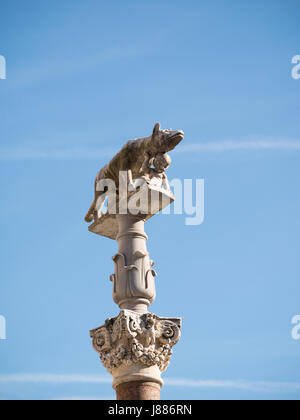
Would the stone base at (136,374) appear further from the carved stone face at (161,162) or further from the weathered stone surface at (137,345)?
the carved stone face at (161,162)

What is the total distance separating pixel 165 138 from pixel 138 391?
5.15 meters

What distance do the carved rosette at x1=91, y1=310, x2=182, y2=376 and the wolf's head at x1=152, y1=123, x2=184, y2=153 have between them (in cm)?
351

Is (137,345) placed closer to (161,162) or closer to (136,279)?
(136,279)

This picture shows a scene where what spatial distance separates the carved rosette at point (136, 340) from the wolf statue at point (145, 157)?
2.98 m

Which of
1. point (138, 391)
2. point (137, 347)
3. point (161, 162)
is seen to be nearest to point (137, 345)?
point (137, 347)

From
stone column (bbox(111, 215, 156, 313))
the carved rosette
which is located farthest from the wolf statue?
the carved rosette

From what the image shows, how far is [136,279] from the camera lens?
1803cm

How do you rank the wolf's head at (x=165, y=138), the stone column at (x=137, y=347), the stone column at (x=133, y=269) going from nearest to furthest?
the stone column at (x=137, y=347) < the stone column at (x=133, y=269) < the wolf's head at (x=165, y=138)

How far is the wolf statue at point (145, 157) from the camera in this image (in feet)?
60.6

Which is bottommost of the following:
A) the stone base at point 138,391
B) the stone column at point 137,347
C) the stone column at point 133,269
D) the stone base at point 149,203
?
the stone base at point 138,391

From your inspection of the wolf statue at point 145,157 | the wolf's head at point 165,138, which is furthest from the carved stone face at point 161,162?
the wolf's head at point 165,138

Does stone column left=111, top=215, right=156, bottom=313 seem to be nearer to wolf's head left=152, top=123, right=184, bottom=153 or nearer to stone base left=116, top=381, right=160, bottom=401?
stone base left=116, top=381, right=160, bottom=401
